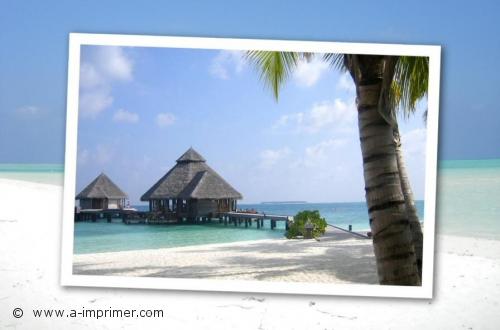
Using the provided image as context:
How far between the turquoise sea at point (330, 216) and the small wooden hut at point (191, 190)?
0.10 metres

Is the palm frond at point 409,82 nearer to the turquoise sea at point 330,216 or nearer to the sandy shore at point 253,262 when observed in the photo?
the turquoise sea at point 330,216

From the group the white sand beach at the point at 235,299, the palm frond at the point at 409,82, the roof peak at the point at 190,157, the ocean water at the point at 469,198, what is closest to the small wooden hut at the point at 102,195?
the white sand beach at the point at 235,299

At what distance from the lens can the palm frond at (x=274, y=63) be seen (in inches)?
148

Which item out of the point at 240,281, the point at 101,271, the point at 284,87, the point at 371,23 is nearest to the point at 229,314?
the point at 240,281

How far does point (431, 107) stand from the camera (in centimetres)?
373

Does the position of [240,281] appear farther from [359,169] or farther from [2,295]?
[2,295]

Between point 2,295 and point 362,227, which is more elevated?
point 362,227

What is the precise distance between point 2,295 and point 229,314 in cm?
161

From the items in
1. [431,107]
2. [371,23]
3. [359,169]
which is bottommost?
[359,169]

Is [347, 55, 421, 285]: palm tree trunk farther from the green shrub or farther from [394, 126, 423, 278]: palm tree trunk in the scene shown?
the green shrub

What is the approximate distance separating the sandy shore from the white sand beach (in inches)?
0.5

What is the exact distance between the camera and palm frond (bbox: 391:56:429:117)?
3699 millimetres

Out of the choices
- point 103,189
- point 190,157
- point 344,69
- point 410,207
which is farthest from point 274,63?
point 103,189

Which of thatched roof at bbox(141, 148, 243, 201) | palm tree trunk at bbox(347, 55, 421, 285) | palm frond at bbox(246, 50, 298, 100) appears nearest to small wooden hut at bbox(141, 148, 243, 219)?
thatched roof at bbox(141, 148, 243, 201)
